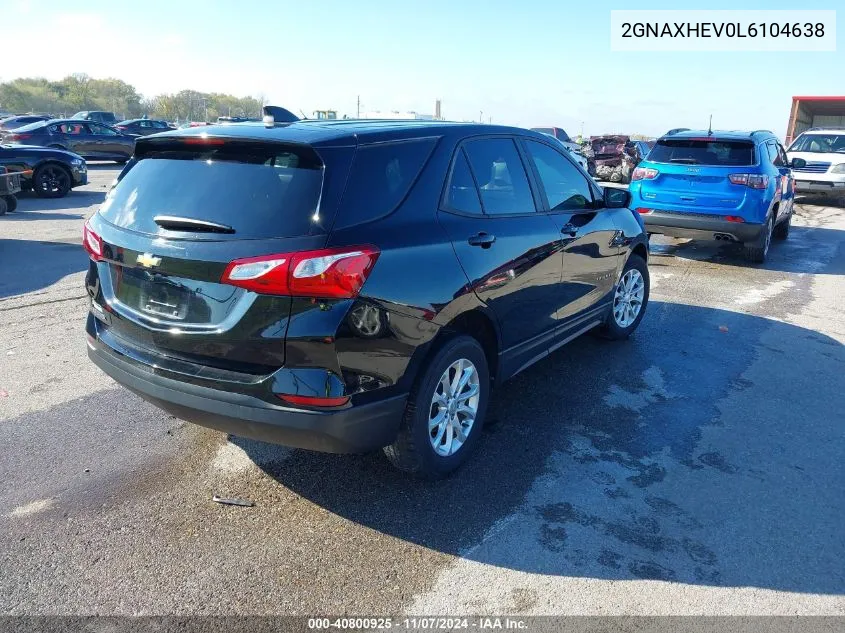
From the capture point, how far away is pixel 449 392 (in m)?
3.40

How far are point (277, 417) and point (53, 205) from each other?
13.0 meters

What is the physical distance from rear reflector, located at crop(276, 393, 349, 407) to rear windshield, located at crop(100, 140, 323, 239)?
0.68m

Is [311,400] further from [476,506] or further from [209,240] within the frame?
[476,506]

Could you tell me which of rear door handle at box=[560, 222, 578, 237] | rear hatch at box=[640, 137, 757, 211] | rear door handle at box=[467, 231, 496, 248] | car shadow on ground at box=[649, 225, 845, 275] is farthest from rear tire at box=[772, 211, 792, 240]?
rear door handle at box=[467, 231, 496, 248]

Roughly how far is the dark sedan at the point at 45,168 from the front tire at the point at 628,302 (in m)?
12.9

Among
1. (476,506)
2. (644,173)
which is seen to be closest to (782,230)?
(644,173)

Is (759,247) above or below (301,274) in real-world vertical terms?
below

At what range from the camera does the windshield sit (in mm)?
17031

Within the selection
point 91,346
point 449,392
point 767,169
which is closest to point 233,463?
point 91,346

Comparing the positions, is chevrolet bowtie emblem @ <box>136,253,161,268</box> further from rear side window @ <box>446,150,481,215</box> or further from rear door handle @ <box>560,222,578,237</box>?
rear door handle @ <box>560,222,578,237</box>

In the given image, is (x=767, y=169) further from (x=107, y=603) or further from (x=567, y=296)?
(x=107, y=603)

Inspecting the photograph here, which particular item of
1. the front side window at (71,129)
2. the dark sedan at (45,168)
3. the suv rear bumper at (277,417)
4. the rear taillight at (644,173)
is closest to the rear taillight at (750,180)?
the rear taillight at (644,173)

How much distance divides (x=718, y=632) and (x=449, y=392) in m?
1.56

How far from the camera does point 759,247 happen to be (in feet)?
29.9
